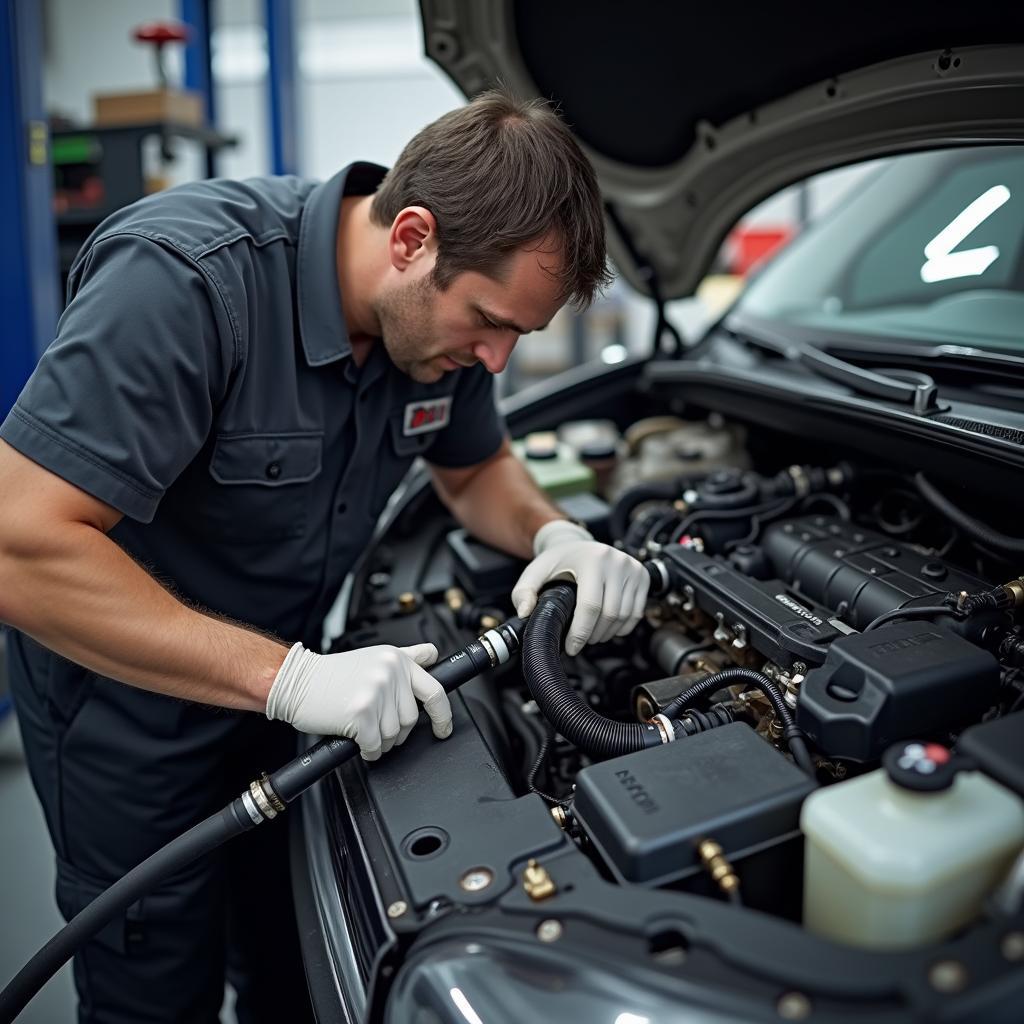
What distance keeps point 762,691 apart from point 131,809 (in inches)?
33.6

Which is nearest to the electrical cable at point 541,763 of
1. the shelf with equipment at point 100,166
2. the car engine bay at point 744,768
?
the car engine bay at point 744,768

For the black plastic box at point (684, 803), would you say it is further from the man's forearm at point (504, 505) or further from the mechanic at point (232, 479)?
the man's forearm at point (504, 505)

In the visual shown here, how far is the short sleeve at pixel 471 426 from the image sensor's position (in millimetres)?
1469

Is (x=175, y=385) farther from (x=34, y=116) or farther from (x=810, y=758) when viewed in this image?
(x=34, y=116)

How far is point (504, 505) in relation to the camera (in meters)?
1.45

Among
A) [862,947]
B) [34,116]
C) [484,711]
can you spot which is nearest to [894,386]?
[484,711]

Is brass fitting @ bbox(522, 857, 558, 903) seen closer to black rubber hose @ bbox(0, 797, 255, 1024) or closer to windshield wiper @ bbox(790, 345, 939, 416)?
black rubber hose @ bbox(0, 797, 255, 1024)

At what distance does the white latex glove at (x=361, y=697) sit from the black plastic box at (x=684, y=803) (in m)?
0.24

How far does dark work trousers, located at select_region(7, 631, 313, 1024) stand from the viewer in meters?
1.16

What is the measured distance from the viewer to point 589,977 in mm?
607

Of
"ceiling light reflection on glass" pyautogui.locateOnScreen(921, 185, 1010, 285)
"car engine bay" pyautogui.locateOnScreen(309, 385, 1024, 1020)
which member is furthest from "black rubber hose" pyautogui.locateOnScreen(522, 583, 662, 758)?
"ceiling light reflection on glass" pyautogui.locateOnScreen(921, 185, 1010, 285)

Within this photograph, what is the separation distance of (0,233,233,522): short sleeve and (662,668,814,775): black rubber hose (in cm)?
63

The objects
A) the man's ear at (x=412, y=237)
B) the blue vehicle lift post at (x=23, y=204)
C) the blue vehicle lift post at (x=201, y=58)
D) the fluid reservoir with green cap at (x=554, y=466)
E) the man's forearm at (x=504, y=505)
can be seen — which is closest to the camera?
the man's ear at (x=412, y=237)

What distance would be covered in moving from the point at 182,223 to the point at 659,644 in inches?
32.5
